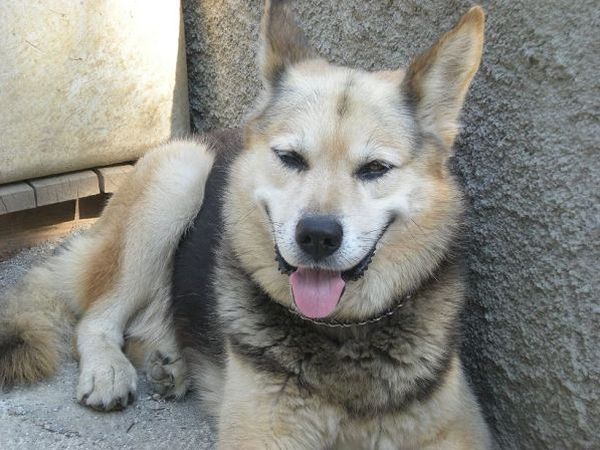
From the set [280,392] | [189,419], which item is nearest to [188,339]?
[189,419]

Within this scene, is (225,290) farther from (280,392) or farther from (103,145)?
(103,145)

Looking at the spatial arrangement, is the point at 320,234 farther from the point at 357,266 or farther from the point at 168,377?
the point at 168,377

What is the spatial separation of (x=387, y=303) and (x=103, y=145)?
271cm

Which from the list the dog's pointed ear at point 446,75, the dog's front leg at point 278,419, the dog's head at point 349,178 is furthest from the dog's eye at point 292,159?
the dog's front leg at point 278,419

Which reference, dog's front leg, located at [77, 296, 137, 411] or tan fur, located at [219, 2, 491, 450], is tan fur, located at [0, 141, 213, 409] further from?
tan fur, located at [219, 2, 491, 450]

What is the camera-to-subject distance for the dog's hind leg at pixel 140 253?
13.0ft

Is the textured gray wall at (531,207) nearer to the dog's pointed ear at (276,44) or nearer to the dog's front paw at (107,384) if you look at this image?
the dog's pointed ear at (276,44)

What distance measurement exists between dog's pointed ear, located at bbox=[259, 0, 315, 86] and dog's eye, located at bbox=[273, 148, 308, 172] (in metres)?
0.43

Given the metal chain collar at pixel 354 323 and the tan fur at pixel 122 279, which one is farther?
the tan fur at pixel 122 279

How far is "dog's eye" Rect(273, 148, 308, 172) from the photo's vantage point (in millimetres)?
2812

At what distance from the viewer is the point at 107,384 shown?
11.8 ft

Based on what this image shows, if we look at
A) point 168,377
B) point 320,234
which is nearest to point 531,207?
point 320,234

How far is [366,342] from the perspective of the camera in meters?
2.95

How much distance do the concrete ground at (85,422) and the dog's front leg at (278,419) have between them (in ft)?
1.73
